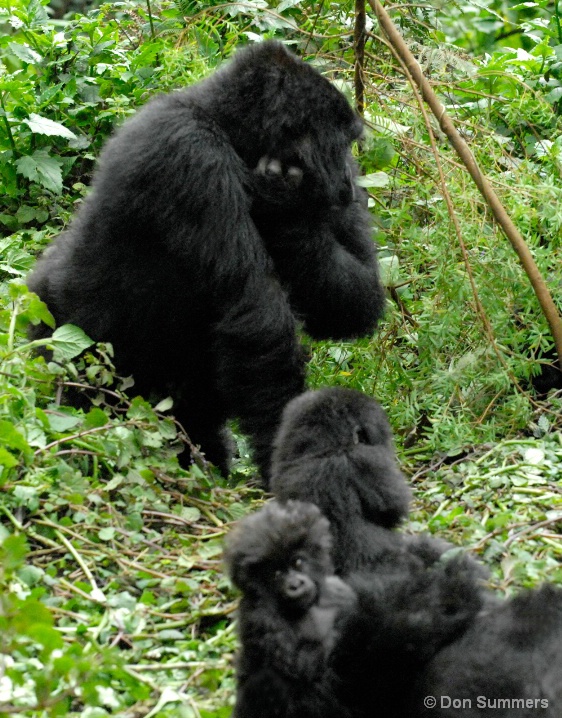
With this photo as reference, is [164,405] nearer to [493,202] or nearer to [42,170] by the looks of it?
[493,202]

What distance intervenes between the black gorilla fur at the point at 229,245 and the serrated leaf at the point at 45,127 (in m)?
1.39

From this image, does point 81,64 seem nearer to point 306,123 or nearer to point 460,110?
point 460,110

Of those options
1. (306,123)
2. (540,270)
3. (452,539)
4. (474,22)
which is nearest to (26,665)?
(452,539)

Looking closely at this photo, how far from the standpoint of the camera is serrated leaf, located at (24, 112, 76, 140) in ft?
18.4

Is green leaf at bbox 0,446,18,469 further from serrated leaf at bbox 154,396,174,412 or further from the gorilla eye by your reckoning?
the gorilla eye

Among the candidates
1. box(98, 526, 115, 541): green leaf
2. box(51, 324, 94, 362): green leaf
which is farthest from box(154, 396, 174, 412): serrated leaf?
box(98, 526, 115, 541): green leaf

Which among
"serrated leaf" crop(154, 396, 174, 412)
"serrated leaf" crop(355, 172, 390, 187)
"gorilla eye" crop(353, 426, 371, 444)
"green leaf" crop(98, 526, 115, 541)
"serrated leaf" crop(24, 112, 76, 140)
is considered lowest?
"serrated leaf" crop(154, 396, 174, 412)

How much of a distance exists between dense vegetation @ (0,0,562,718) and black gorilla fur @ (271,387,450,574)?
36 centimetres

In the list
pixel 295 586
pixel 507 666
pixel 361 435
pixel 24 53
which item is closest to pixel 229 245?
pixel 361 435

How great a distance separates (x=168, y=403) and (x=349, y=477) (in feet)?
3.79

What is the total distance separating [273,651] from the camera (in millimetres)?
2297

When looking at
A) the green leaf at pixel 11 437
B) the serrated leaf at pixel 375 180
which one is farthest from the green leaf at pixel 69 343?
the serrated leaf at pixel 375 180

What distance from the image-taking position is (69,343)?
3.89 meters

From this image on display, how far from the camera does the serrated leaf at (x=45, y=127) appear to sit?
18.4 ft
